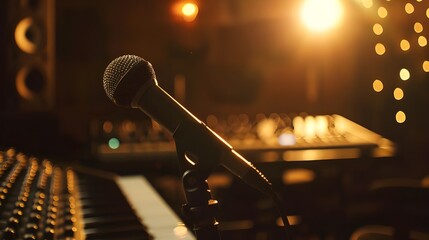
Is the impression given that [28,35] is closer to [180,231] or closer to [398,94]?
[398,94]

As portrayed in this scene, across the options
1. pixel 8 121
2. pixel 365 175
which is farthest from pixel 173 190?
pixel 365 175

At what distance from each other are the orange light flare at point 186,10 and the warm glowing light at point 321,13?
3.10ft

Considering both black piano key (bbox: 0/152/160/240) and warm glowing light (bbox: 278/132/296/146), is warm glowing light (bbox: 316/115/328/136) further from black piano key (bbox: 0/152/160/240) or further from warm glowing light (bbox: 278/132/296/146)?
black piano key (bbox: 0/152/160/240)

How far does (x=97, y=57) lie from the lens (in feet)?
14.9

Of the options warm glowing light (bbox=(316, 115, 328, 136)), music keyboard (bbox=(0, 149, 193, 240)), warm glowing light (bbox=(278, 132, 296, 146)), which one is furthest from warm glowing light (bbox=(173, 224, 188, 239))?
warm glowing light (bbox=(316, 115, 328, 136))

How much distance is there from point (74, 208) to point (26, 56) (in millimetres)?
2066

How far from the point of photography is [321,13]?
14.5 feet

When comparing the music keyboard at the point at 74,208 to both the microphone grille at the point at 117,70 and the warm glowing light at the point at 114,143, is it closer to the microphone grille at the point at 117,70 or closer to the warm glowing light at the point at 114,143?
the microphone grille at the point at 117,70

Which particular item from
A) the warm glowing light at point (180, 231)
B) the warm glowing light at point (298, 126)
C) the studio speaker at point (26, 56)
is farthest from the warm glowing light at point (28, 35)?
the warm glowing light at point (180, 231)

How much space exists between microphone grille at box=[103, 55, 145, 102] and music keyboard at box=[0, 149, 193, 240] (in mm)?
250

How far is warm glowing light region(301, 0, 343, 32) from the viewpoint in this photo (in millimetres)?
4364

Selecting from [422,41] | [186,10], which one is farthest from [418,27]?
[186,10]

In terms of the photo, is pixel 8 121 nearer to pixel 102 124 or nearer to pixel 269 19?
pixel 102 124

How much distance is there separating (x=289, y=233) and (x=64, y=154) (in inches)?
112
